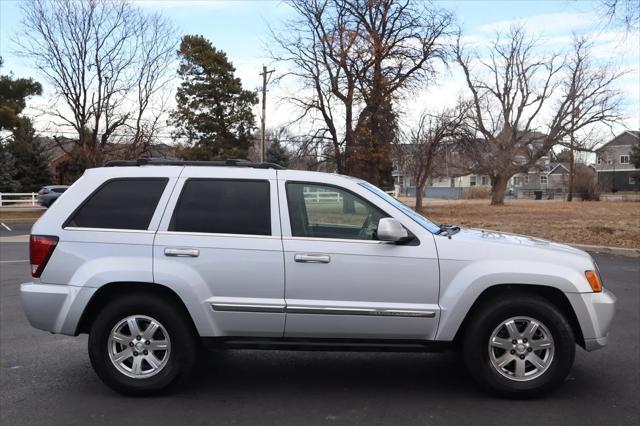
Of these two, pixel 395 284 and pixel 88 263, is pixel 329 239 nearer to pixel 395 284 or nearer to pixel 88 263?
pixel 395 284

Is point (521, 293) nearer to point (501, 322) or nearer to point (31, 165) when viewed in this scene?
point (501, 322)

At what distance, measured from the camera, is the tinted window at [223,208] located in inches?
170

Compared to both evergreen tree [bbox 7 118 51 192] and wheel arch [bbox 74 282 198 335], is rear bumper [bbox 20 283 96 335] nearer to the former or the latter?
wheel arch [bbox 74 282 198 335]

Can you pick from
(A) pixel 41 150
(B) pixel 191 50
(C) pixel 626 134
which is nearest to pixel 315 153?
(B) pixel 191 50

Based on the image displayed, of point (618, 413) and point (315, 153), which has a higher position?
point (315, 153)

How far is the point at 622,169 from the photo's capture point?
8350 centimetres

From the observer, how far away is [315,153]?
29.4 m

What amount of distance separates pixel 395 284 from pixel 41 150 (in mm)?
52772

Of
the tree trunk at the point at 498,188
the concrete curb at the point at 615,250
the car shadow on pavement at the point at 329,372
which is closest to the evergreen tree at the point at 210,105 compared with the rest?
the tree trunk at the point at 498,188

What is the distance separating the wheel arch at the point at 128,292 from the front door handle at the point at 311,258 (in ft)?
3.21

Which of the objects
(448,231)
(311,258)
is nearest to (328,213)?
(311,258)

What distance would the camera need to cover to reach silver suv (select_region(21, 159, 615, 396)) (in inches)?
164

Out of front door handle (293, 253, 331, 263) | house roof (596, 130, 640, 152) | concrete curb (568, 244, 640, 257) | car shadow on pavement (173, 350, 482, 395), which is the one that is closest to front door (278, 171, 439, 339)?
front door handle (293, 253, 331, 263)

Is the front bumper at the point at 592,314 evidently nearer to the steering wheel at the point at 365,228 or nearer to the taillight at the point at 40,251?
the steering wheel at the point at 365,228
